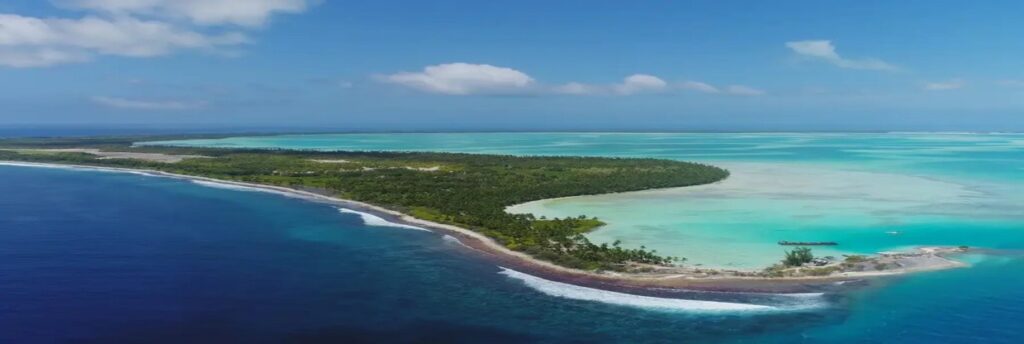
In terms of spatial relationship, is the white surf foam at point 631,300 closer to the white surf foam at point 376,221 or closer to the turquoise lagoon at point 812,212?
the turquoise lagoon at point 812,212

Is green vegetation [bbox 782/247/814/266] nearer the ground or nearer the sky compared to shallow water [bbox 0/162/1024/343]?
nearer the sky

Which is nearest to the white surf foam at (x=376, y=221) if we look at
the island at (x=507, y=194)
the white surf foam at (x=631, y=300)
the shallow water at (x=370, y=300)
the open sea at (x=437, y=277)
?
the open sea at (x=437, y=277)

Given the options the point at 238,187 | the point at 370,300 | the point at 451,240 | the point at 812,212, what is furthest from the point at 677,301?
the point at 238,187

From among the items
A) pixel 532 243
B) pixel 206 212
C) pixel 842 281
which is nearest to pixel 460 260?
pixel 532 243

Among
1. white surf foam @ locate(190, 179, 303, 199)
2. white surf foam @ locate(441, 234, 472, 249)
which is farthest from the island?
white surf foam @ locate(190, 179, 303, 199)

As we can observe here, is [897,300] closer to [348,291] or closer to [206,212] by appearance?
[348,291]

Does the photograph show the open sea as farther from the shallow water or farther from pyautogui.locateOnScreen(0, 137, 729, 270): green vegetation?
pyautogui.locateOnScreen(0, 137, 729, 270): green vegetation

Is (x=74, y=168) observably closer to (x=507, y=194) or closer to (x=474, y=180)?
(x=474, y=180)
